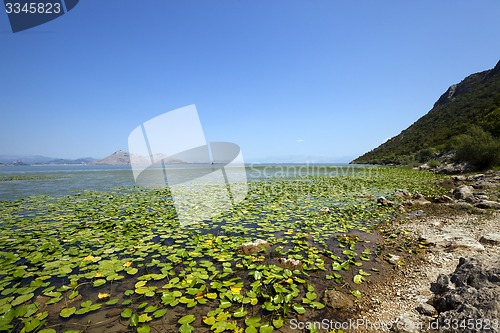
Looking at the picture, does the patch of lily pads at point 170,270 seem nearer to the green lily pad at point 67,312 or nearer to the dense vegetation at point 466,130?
the green lily pad at point 67,312

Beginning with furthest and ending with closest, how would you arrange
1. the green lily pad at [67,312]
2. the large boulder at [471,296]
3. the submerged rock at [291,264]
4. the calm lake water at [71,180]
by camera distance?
the calm lake water at [71,180] < the submerged rock at [291,264] < the green lily pad at [67,312] < the large boulder at [471,296]

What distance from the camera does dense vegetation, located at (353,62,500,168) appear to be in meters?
24.6

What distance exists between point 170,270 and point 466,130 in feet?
218

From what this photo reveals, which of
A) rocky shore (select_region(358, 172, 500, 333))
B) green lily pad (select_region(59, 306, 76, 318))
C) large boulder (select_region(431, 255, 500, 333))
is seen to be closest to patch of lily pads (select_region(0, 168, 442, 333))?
green lily pad (select_region(59, 306, 76, 318))

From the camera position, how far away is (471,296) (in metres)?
2.81

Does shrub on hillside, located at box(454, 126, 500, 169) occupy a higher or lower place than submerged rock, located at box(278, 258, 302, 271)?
higher

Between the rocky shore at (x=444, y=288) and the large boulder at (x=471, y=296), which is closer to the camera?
the large boulder at (x=471, y=296)

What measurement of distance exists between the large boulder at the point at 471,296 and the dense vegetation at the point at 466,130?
2901cm

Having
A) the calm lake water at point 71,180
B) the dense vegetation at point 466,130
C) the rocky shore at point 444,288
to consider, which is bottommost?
the rocky shore at point 444,288

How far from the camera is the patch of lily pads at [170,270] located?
10.2ft

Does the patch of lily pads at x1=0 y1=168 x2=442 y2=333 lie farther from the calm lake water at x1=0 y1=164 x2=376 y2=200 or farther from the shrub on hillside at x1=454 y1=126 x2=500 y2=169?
the shrub on hillside at x1=454 y1=126 x2=500 y2=169

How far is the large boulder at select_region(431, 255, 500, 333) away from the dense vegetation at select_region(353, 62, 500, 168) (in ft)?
95.2

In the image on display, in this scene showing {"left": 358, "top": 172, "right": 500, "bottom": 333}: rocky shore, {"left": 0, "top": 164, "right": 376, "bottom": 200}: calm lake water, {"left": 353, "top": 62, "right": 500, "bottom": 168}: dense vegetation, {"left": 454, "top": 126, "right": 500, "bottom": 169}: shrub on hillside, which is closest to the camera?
{"left": 358, "top": 172, "right": 500, "bottom": 333}: rocky shore

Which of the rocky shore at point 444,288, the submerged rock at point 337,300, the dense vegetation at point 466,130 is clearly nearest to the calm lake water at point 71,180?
the dense vegetation at point 466,130
